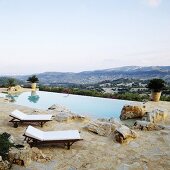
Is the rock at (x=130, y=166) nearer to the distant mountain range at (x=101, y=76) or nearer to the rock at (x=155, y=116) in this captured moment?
the rock at (x=155, y=116)

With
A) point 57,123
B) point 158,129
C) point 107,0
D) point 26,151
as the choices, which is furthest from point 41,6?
point 26,151

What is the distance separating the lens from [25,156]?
6.23m

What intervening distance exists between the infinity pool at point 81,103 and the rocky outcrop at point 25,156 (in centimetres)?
727

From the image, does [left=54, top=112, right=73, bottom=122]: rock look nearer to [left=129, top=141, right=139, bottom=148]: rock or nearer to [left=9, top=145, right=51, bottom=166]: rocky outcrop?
[left=129, top=141, right=139, bottom=148]: rock

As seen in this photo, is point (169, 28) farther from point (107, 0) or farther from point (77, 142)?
point (77, 142)

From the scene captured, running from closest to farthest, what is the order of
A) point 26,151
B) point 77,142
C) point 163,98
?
point 26,151 → point 77,142 → point 163,98

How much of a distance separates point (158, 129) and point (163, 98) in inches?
→ 371

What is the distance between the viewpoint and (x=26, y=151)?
6.41 meters

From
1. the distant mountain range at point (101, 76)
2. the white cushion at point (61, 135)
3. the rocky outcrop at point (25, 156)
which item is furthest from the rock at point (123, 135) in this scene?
the distant mountain range at point (101, 76)

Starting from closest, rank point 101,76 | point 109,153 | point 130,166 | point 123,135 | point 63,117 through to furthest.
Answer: point 130,166 → point 109,153 → point 123,135 → point 63,117 → point 101,76

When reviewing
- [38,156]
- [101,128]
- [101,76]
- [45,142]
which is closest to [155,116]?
[101,128]

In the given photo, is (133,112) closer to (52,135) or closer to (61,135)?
(61,135)

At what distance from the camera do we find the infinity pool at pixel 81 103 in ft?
49.4

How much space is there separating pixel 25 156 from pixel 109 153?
7.56 ft
